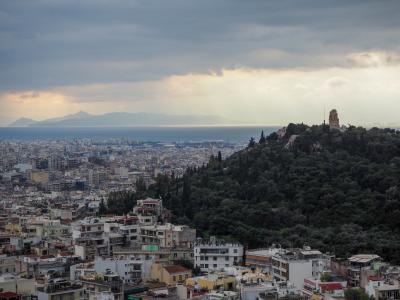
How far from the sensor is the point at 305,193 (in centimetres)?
3841

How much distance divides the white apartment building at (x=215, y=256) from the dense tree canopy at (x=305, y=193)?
8.80 ft

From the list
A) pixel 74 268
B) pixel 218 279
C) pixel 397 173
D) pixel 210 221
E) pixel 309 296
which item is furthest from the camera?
pixel 397 173

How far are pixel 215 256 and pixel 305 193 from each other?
32.7 ft

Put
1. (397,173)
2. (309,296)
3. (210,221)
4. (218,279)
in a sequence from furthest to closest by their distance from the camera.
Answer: (397,173) < (210,221) < (218,279) < (309,296)

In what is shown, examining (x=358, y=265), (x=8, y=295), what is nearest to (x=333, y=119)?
(x=358, y=265)

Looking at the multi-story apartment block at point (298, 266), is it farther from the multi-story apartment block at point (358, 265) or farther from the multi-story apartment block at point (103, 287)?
the multi-story apartment block at point (103, 287)

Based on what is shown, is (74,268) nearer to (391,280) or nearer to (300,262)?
(300,262)

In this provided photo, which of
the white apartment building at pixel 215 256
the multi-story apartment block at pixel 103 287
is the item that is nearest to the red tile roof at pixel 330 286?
the multi-story apartment block at pixel 103 287

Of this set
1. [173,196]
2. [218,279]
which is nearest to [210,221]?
[173,196]

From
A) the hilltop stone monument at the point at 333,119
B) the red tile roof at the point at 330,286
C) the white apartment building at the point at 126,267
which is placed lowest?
the white apartment building at the point at 126,267

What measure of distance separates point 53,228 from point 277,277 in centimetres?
1252

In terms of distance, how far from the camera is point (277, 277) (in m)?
26.5

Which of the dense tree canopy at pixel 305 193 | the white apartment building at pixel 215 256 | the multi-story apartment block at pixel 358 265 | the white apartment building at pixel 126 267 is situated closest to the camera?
the multi-story apartment block at pixel 358 265

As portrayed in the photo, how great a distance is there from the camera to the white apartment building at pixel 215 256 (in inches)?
1161
